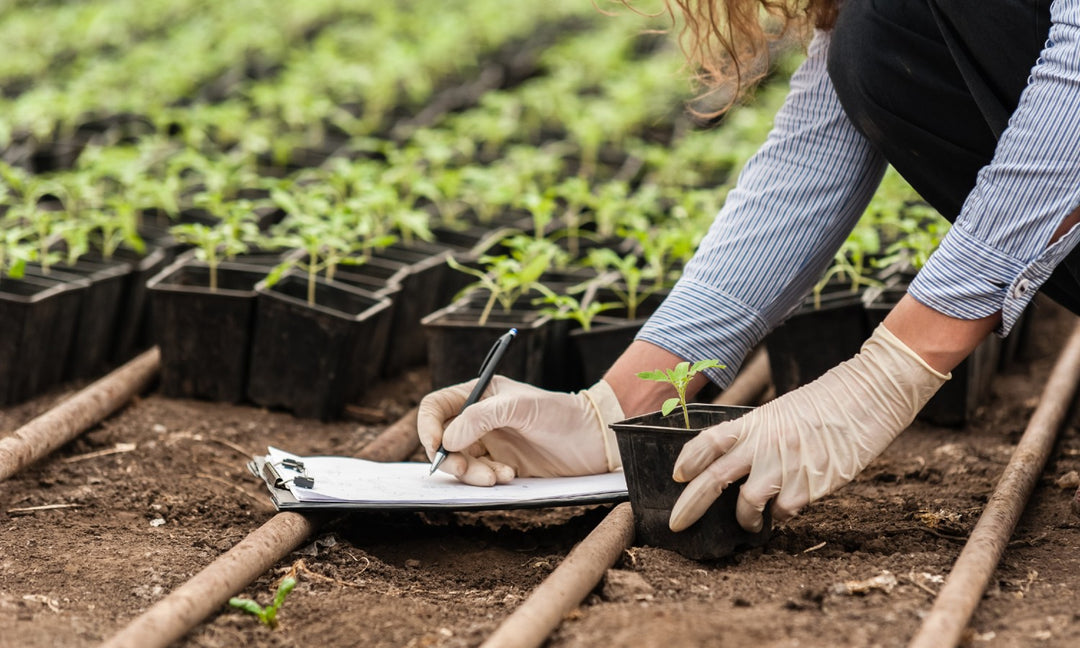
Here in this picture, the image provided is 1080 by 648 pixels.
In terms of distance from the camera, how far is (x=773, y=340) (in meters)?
2.67

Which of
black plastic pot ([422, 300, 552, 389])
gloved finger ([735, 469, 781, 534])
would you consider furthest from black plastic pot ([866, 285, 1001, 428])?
gloved finger ([735, 469, 781, 534])

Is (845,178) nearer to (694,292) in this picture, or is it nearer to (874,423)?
(694,292)

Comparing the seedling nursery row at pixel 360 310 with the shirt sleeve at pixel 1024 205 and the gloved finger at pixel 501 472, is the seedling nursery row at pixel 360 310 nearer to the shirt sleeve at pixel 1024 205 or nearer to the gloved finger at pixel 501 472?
the gloved finger at pixel 501 472

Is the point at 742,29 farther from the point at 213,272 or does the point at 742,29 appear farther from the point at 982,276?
the point at 213,272

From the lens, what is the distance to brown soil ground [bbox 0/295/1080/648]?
5.06 feet

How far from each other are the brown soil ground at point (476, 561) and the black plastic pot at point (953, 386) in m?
→ 0.08

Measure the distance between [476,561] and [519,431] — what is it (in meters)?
0.23

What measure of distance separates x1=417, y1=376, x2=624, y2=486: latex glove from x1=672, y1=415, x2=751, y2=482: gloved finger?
36cm

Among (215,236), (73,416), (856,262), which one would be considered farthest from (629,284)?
(73,416)

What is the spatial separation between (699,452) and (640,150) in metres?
2.86

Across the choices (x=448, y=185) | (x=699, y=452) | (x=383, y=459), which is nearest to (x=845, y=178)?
(x=699, y=452)

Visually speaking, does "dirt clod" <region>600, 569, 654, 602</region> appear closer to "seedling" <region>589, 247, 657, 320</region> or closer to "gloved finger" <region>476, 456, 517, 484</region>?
"gloved finger" <region>476, 456, 517, 484</region>

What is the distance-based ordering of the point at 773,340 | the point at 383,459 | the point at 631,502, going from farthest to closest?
the point at 773,340 < the point at 383,459 < the point at 631,502

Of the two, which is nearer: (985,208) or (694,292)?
(985,208)
